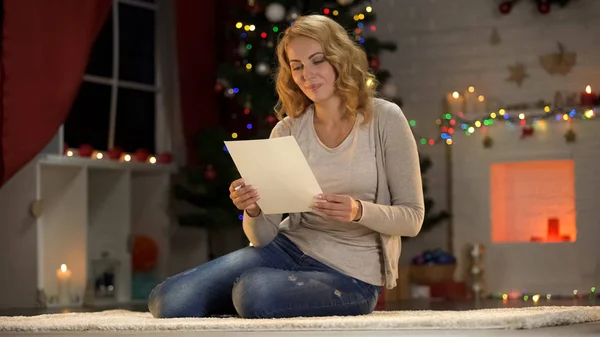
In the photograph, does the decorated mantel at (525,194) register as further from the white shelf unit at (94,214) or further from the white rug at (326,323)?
the white rug at (326,323)

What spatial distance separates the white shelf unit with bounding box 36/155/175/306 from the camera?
562cm

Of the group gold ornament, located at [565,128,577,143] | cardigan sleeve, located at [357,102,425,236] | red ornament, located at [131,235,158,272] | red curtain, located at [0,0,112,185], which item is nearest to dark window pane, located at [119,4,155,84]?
red curtain, located at [0,0,112,185]

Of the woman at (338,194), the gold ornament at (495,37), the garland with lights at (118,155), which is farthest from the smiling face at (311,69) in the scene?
the gold ornament at (495,37)

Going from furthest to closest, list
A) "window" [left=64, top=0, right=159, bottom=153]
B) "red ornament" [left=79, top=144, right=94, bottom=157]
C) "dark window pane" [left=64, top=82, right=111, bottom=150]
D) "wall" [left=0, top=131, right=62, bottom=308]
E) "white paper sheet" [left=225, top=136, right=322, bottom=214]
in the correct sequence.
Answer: "window" [left=64, top=0, right=159, bottom=153] → "dark window pane" [left=64, top=82, right=111, bottom=150] → "red ornament" [left=79, top=144, right=94, bottom=157] → "wall" [left=0, top=131, right=62, bottom=308] → "white paper sheet" [left=225, top=136, right=322, bottom=214]

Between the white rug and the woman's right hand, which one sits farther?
the woman's right hand

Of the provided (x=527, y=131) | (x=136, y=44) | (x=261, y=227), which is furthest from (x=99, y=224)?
(x=261, y=227)

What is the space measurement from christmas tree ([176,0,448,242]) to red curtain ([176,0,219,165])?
0.38 m

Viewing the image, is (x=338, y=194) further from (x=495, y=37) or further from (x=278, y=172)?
(x=495, y=37)

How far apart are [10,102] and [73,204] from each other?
2.51 ft

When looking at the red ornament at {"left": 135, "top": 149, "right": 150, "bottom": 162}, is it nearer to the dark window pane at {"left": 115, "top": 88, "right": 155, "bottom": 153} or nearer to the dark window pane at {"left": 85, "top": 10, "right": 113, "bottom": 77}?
the dark window pane at {"left": 115, "top": 88, "right": 155, "bottom": 153}

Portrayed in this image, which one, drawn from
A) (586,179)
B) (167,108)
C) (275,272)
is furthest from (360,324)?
(167,108)

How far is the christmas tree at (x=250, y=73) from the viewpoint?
583 centimetres

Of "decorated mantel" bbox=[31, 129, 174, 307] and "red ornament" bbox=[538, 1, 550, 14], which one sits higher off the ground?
"red ornament" bbox=[538, 1, 550, 14]

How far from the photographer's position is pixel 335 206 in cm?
256
